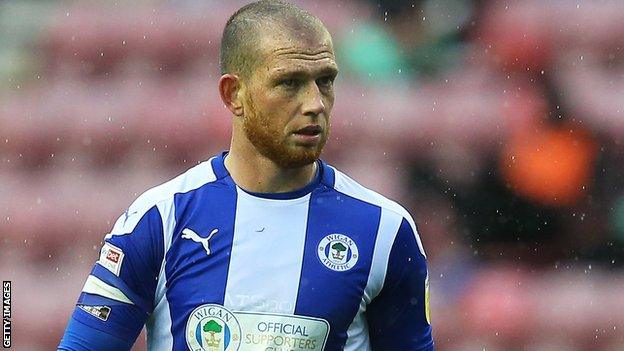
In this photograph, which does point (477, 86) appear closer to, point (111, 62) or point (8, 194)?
point (111, 62)

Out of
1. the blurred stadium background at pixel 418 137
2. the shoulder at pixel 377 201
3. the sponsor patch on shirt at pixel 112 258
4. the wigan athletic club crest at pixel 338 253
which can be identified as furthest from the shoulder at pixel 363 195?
the blurred stadium background at pixel 418 137

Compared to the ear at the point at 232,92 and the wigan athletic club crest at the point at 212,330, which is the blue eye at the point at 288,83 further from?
the wigan athletic club crest at the point at 212,330

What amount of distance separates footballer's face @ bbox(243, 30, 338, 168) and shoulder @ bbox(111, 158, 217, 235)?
20 cm

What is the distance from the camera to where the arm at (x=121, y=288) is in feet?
8.69

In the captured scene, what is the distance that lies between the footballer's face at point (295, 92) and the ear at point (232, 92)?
0.06 metres

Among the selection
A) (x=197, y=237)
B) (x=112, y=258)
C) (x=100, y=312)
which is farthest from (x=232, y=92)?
(x=100, y=312)

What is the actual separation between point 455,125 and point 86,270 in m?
1.48

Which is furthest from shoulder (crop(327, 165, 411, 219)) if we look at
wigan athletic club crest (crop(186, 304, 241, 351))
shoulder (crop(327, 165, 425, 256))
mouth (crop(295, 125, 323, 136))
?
wigan athletic club crest (crop(186, 304, 241, 351))

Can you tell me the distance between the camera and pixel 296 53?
Answer: 8.57ft

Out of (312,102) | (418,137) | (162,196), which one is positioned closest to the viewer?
(312,102)

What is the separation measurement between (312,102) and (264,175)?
Answer: 23 centimetres

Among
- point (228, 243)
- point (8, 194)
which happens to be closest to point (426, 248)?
point (8, 194)

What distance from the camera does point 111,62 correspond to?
16.7ft

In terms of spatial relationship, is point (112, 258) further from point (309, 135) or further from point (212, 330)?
point (309, 135)
